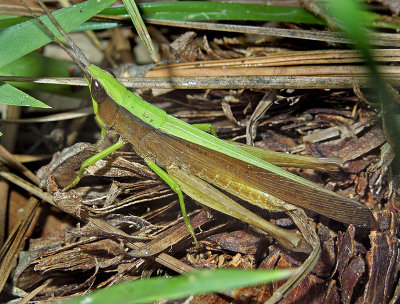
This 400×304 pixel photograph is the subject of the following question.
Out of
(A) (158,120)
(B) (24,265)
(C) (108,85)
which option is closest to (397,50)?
(A) (158,120)

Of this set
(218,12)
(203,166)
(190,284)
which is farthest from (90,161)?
(218,12)

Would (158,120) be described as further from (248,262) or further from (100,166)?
(248,262)

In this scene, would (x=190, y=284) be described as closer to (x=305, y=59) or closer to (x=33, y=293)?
(x=33, y=293)

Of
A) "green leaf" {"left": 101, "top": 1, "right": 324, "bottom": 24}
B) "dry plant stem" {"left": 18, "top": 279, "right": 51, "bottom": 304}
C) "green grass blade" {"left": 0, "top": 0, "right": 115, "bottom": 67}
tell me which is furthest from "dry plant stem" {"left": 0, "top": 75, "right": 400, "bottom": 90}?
"dry plant stem" {"left": 18, "top": 279, "right": 51, "bottom": 304}

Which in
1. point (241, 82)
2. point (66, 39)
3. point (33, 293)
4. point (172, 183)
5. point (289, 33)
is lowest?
point (33, 293)

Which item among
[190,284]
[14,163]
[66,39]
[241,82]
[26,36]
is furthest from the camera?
[14,163]

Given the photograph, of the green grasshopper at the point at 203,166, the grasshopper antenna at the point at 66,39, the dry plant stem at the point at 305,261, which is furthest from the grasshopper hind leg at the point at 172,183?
the grasshopper antenna at the point at 66,39

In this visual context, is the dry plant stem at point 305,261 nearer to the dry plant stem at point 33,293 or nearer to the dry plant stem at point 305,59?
the dry plant stem at point 305,59
